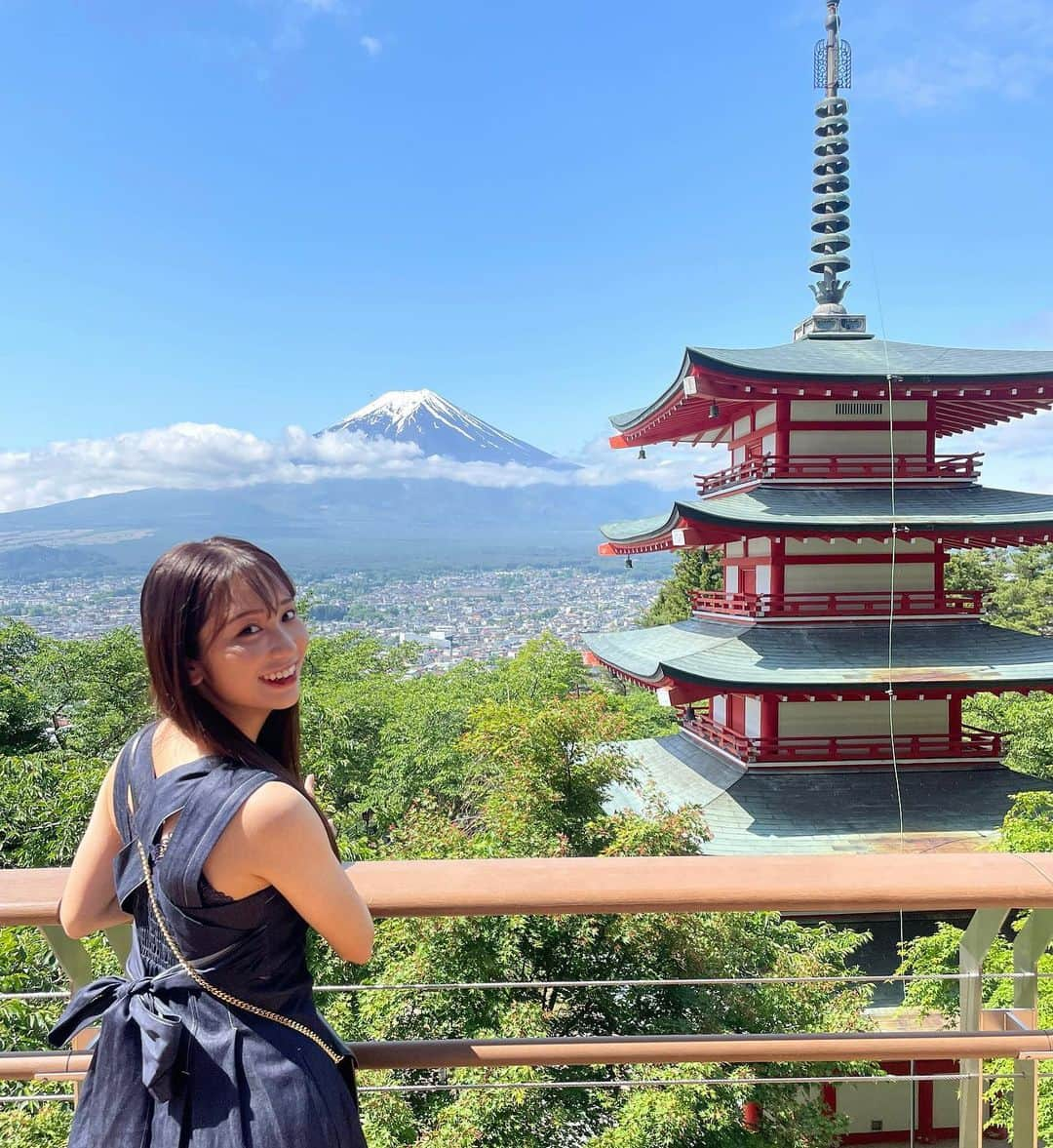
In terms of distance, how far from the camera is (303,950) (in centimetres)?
117

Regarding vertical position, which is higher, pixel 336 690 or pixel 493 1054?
pixel 493 1054

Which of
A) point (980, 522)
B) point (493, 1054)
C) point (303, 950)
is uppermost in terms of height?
point (980, 522)

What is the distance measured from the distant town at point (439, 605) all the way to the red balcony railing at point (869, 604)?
40321 millimetres

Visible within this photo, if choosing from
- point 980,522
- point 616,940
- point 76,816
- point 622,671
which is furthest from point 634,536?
point 76,816

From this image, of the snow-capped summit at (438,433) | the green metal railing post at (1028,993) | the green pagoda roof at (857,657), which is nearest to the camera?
the green metal railing post at (1028,993)

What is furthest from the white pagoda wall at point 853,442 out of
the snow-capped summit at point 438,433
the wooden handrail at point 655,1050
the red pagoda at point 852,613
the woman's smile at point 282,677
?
the snow-capped summit at point 438,433

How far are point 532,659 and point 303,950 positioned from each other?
21.5 meters

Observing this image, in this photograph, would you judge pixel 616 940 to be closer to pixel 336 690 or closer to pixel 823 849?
pixel 823 849

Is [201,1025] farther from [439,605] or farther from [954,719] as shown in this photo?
[439,605]

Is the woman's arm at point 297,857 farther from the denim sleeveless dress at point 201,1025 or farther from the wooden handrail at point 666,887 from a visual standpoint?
the wooden handrail at point 666,887

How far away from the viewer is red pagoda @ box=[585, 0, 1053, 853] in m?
8.82

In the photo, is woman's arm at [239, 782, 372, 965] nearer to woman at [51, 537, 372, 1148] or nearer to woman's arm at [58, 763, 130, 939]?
woman at [51, 537, 372, 1148]

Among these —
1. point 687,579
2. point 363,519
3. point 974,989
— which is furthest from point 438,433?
point 974,989

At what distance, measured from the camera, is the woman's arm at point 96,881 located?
1199mm
